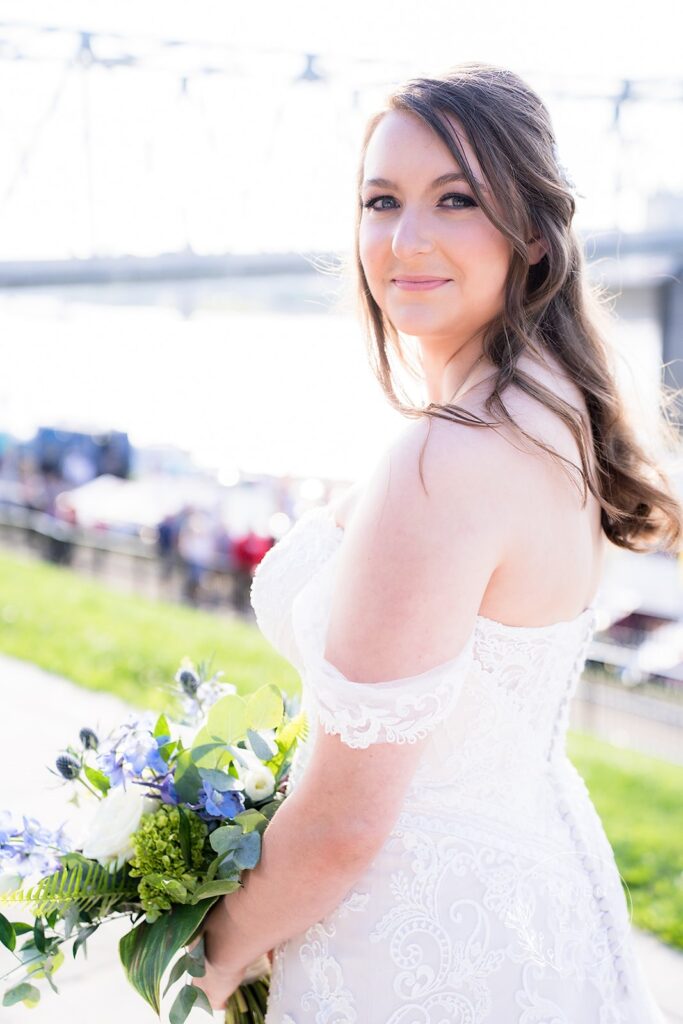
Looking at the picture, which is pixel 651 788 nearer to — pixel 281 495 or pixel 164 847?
pixel 164 847

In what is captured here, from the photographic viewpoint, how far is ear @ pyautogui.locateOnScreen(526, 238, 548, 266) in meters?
1.66

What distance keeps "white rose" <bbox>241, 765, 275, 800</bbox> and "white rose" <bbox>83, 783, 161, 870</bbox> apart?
14cm

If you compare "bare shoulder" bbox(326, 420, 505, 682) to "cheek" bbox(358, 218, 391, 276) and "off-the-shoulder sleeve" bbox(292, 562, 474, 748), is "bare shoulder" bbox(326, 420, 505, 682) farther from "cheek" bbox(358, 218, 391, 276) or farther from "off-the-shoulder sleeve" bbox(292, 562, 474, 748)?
"cheek" bbox(358, 218, 391, 276)

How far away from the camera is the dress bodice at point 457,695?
138 centimetres

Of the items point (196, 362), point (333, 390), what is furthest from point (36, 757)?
point (196, 362)

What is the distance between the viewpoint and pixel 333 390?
24.0 meters

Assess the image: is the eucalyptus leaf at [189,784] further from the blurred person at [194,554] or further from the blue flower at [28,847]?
the blurred person at [194,554]

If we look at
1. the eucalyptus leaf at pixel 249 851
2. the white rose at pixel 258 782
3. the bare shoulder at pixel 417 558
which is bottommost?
the white rose at pixel 258 782

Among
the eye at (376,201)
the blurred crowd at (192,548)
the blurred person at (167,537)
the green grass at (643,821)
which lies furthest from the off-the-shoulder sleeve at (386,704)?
the blurred person at (167,537)

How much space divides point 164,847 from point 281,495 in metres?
16.1

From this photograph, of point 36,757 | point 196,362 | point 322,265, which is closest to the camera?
point 322,265

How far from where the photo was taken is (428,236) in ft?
5.11

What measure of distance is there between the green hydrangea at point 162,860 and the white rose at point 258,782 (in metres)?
0.09

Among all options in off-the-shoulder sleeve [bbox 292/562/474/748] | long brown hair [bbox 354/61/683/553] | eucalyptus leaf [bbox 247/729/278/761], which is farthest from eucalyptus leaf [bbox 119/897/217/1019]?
long brown hair [bbox 354/61/683/553]
